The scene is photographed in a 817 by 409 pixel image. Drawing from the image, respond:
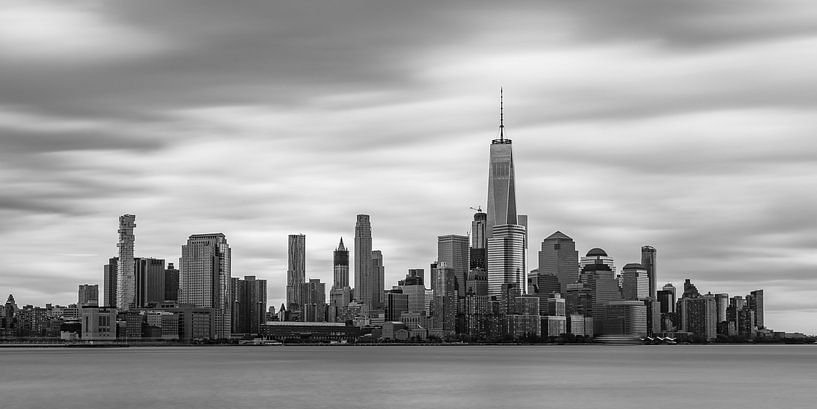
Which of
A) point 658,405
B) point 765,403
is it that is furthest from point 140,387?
point 765,403

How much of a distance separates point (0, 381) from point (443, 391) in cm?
6716

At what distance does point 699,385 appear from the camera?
161125mm

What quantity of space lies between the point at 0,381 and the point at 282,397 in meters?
58.7

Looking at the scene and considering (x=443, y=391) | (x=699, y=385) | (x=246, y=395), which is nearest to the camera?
(x=246, y=395)

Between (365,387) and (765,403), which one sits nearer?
(765,403)

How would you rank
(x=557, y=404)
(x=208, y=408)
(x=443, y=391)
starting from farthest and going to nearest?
(x=443, y=391) → (x=557, y=404) → (x=208, y=408)

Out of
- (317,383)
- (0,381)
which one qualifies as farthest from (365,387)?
(0,381)

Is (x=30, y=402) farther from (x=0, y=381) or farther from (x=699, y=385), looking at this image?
(x=699, y=385)

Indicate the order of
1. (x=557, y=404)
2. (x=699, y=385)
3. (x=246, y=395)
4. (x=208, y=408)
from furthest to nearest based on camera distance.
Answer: (x=699, y=385) → (x=246, y=395) → (x=557, y=404) → (x=208, y=408)

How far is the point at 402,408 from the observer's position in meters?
120

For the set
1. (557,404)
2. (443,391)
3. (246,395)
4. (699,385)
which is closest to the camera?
(557,404)

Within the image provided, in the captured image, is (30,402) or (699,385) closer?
(30,402)

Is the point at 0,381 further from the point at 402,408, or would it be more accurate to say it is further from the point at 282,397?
the point at 402,408

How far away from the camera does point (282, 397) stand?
432ft
